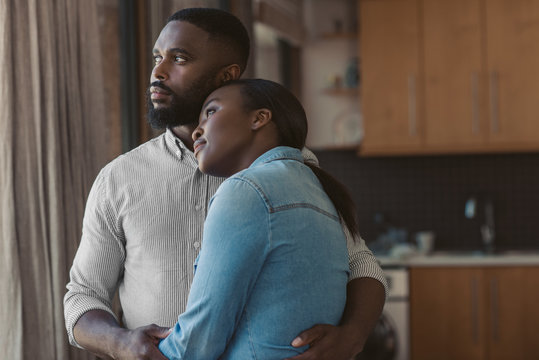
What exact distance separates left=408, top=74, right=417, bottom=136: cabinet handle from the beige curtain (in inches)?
121

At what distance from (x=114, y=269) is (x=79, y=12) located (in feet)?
3.44

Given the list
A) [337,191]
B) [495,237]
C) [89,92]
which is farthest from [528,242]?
[337,191]

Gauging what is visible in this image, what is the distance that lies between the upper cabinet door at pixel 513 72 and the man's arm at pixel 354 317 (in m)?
3.58

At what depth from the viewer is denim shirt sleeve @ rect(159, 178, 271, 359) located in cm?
110

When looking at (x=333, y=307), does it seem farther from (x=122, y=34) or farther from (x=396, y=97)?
(x=396, y=97)

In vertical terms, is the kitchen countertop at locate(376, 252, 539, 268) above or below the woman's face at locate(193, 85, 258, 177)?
below

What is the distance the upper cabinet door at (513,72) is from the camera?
4781 mm

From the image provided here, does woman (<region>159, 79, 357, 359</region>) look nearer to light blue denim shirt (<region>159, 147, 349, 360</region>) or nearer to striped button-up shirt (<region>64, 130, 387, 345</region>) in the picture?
light blue denim shirt (<region>159, 147, 349, 360</region>)

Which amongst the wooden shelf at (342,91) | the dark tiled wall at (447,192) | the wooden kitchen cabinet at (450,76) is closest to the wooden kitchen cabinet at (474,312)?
the dark tiled wall at (447,192)

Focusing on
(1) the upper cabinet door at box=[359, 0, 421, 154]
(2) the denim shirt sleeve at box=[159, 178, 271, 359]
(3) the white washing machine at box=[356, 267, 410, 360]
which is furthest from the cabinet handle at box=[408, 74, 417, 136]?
(2) the denim shirt sleeve at box=[159, 178, 271, 359]

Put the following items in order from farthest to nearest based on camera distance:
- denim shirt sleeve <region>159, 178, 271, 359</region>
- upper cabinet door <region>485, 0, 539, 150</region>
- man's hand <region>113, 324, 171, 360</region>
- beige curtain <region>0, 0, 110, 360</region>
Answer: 1. upper cabinet door <region>485, 0, 539, 150</region>
2. beige curtain <region>0, 0, 110, 360</region>
3. man's hand <region>113, 324, 171, 360</region>
4. denim shirt sleeve <region>159, 178, 271, 359</region>

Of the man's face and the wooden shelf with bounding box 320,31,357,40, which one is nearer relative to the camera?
the man's face

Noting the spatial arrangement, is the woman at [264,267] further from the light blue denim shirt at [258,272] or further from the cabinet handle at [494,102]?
the cabinet handle at [494,102]

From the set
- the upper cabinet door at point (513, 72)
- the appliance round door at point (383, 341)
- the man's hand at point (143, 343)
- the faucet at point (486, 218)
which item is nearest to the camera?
the man's hand at point (143, 343)
